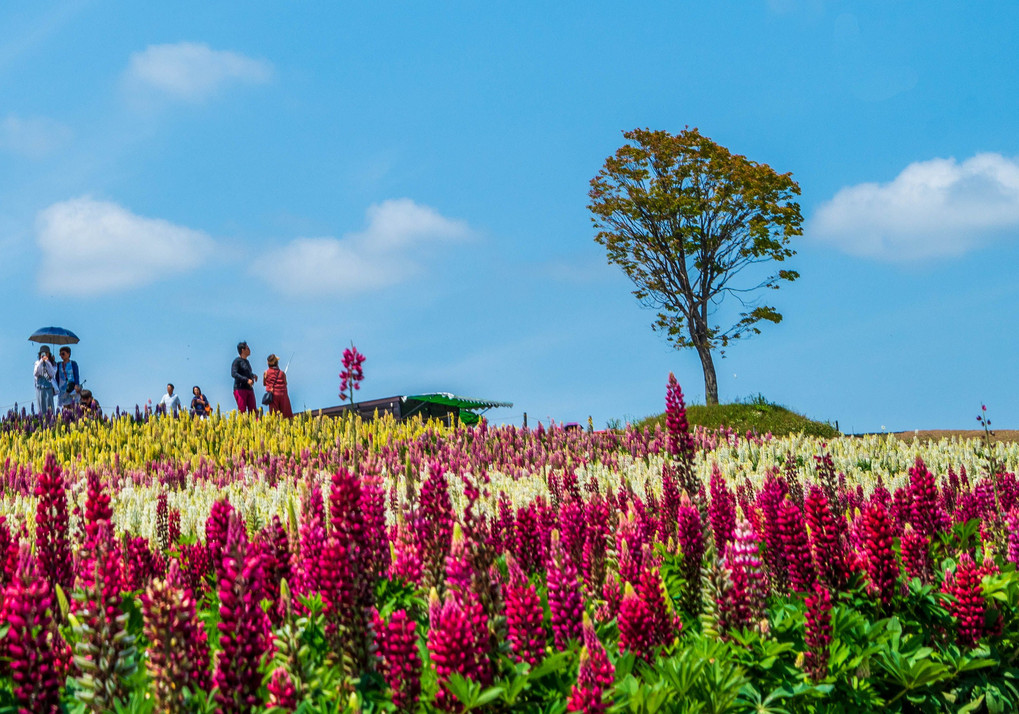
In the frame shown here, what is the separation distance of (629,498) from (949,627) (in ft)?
6.54

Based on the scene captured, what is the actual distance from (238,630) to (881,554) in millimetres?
2826

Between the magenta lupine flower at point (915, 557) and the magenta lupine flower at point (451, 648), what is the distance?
273 cm

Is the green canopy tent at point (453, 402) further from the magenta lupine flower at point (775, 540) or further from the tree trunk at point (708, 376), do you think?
the magenta lupine flower at point (775, 540)

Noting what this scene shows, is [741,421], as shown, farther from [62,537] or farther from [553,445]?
[62,537]

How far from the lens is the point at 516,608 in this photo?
2.95 m

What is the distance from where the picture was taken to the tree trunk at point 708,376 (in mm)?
39906

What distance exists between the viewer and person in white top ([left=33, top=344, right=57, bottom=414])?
25.2 m

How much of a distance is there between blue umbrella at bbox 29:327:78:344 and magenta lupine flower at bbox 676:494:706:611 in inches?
1427

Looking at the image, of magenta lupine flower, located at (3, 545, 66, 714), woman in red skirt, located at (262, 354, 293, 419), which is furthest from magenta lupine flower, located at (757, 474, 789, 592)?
woman in red skirt, located at (262, 354, 293, 419)

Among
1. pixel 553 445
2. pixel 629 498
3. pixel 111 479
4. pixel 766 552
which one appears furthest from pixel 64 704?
pixel 553 445

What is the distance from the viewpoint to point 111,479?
13.2 meters

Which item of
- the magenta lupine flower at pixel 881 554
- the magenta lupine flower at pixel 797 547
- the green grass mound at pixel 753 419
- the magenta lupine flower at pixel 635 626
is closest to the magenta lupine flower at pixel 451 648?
the magenta lupine flower at pixel 635 626

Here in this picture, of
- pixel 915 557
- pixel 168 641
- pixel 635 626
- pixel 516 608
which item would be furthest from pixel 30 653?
pixel 915 557

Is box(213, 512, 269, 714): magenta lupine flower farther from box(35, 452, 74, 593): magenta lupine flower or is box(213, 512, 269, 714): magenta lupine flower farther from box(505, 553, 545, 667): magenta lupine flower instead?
box(35, 452, 74, 593): magenta lupine flower
